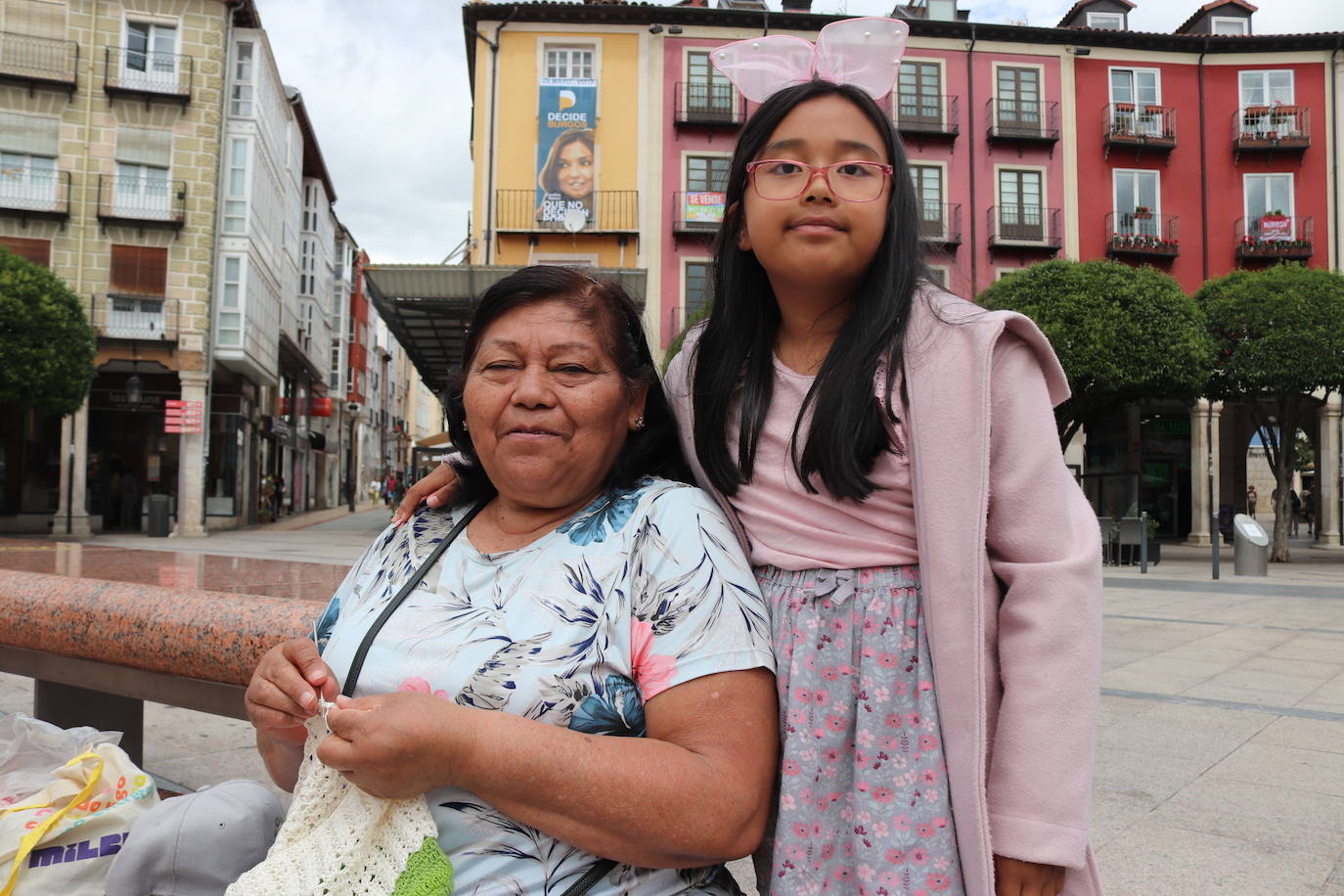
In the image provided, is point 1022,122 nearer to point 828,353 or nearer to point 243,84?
point 243,84

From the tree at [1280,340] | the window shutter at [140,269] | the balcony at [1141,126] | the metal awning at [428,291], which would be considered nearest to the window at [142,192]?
the window shutter at [140,269]

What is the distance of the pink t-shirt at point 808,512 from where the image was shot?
56.3 inches

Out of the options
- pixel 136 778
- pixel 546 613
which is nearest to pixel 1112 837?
pixel 546 613

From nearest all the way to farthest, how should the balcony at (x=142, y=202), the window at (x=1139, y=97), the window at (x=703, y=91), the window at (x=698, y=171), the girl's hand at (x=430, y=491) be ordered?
1. the girl's hand at (x=430, y=491)
2. the balcony at (x=142, y=202)
3. the window at (x=703, y=91)
4. the window at (x=698, y=171)
5. the window at (x=1139, y=97)

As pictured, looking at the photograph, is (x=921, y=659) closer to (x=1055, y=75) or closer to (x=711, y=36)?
(x=711, y=36)

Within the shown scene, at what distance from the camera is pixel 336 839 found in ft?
4.69

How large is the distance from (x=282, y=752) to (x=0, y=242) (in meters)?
24.8

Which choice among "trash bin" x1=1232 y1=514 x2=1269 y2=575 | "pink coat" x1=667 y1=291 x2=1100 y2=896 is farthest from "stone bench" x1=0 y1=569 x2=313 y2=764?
"trash bin" x1=1232 y1=514 x2=1269 y2=575

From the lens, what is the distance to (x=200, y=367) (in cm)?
2241

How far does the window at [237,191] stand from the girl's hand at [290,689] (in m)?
24.4

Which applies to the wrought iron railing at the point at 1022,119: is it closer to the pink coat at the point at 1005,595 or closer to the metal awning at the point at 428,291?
the metal awning at the point at 428,291

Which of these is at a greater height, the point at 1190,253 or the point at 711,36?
the point at 711,36

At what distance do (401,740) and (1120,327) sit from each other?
65.3 feet

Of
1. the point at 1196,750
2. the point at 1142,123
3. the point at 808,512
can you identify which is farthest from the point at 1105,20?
the point at 808,512
